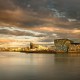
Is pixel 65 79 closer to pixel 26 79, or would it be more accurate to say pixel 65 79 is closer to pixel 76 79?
pixel 76 79

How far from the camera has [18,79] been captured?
61.6 metres

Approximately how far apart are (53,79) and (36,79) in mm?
4375

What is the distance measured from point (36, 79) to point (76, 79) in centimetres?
984

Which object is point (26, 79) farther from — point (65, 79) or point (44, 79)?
point (65, 79)

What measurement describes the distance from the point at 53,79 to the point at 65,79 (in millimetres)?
2988

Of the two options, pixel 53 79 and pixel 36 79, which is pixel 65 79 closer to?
pixel 53 79

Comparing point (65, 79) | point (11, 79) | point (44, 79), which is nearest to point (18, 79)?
point (11, 79)

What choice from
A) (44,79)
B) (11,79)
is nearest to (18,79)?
(11,79)

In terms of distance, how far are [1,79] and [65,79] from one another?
1582cm

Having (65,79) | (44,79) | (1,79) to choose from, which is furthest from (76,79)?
(1,79)

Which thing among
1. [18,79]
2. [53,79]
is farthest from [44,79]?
[18,79]

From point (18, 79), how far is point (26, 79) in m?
1.96

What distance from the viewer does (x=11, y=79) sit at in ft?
204

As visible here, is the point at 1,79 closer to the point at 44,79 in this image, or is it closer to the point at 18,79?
the point at 18,79
